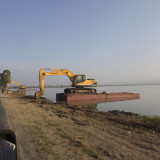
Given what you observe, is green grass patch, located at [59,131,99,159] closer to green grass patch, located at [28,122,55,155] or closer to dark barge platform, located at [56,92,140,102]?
green grass patch, located at [28,122,55,155]

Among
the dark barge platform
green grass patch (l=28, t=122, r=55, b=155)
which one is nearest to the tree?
the dark barge platform

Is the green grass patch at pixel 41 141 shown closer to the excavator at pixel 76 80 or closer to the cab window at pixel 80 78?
the excavator at pixel 76 80

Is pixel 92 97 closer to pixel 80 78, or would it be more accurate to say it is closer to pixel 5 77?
pixel 80 78

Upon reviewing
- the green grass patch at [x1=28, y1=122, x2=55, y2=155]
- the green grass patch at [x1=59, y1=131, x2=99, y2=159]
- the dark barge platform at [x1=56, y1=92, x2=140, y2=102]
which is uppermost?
the green grass patch at [x1=28, y1=122, x2=55, y2=155]

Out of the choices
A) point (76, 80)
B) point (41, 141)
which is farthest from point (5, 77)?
point (41, 141)

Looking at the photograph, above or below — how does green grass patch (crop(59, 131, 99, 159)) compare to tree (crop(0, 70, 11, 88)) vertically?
below

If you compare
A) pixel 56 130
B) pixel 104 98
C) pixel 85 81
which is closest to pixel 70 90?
pixel 85 81

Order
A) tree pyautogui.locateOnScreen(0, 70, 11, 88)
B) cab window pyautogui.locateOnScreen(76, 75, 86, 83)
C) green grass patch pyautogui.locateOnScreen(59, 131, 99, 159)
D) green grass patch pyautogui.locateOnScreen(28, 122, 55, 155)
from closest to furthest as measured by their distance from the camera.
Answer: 1. green grass patch pyautogui.locateOnScreen(59, 131, 99, 159)
2. green grass patch pyautogui.locateOnScreen(28, 122, 55, 155)
3. cab window pyautogui.locateOnScreen(76, 75, 86, 83)
4. tree pyautogui.locateOnScreen(0, 70, 11, 88)

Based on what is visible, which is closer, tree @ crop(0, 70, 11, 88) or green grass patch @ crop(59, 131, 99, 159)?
green grass patch @ crop(59, 131, 99, 159)

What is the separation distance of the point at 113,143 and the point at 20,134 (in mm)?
4280

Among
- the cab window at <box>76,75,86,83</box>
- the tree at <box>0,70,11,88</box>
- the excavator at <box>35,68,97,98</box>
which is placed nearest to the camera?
the excavator at <box>35,68,97,98</box>

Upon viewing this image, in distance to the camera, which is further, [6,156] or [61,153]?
[61,153]

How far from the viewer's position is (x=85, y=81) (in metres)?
31.9

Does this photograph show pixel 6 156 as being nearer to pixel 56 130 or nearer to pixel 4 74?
pixel 56 130
